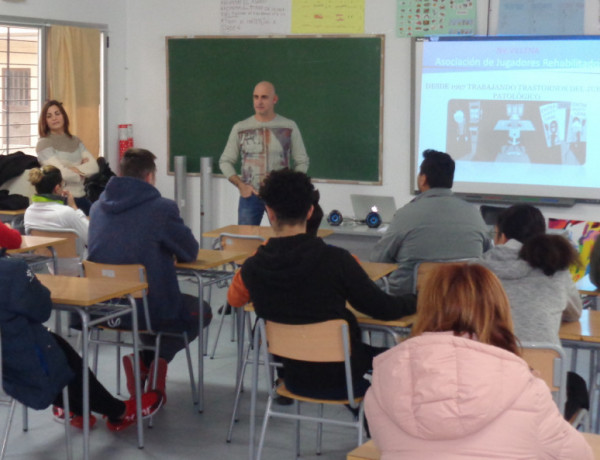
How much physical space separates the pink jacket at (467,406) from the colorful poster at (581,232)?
3096 millimetres

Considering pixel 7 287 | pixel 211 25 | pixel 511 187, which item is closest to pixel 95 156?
pixel 211 25

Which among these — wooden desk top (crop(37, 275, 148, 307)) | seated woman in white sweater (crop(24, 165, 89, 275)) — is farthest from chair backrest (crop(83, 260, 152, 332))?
seated woman in white sweater (crop(24, 165, 89, 275))

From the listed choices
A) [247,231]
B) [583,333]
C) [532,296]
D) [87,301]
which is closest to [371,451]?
[532,296]

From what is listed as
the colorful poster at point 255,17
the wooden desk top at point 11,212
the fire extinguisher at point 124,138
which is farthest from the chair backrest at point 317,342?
the fire extinguisher at point 124,138

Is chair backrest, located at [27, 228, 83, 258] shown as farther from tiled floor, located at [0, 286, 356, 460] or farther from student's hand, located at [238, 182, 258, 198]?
student's hand, located at [238, 182, 258, 198]

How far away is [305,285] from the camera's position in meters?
3.10

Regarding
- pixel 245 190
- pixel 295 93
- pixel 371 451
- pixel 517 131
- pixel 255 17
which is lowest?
pixel 371 451

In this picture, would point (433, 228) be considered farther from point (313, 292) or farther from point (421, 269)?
point (313, 292)

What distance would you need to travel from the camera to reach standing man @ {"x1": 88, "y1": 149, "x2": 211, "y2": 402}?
4199 mm

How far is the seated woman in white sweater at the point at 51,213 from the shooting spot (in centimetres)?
531

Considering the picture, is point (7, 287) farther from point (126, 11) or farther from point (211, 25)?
point (126, 11)

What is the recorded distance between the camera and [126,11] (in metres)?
8.10

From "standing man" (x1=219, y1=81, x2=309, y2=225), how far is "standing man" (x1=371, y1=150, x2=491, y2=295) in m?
2.32

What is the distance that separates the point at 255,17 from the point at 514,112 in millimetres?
2335
